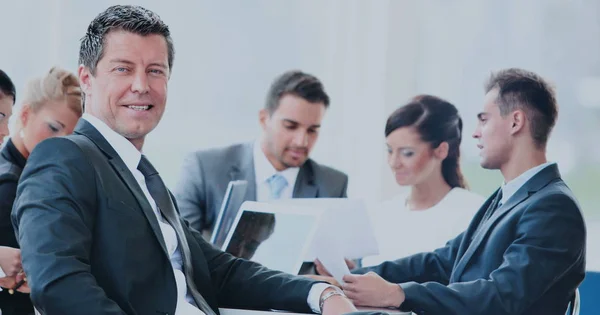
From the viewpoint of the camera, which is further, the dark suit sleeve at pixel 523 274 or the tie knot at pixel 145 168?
the dark suit sleeve at pixel 523 274

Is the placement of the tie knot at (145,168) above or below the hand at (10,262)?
above

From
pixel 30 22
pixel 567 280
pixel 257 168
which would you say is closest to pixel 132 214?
pixel 567 280

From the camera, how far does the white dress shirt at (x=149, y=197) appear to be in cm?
234

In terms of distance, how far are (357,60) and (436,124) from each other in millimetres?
1644

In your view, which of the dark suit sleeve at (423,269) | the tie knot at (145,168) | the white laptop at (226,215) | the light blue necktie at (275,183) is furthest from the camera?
the light blue necktie at (275,183)

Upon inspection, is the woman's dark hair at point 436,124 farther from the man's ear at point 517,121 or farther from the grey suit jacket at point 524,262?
the grey suit jacket at point 524,262

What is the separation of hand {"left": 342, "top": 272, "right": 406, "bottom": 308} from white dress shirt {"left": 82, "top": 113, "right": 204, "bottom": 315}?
0.56 m

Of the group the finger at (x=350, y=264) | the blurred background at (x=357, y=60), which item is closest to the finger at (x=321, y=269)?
the finger at (x=350, y=264)

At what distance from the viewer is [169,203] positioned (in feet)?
8.14

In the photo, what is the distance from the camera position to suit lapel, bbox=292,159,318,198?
436cm

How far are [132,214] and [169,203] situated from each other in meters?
0.29

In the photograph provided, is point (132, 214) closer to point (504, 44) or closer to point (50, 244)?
point (50, 244)

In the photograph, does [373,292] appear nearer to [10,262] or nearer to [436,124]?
[10,262]

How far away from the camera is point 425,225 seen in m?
4.02
